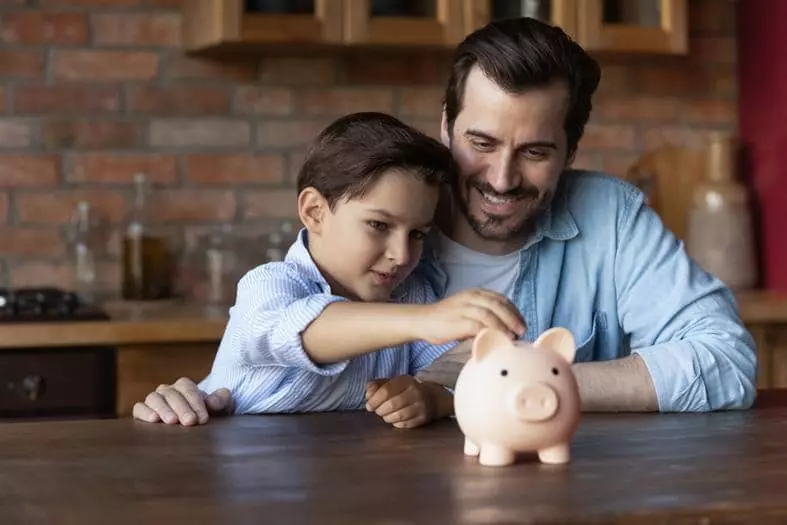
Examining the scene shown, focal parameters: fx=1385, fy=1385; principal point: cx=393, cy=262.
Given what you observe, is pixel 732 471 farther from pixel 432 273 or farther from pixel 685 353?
pixel 432 273

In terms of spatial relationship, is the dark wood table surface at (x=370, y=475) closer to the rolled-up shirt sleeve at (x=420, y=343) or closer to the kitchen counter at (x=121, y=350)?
Result: the rolled-up shirt sleeve at (x=420, y=343)

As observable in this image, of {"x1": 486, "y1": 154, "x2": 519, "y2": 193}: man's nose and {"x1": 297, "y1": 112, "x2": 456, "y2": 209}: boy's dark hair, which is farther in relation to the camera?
{"x1": 486, "y1": 154, "x2": 519, "y2": 193}: man's nose

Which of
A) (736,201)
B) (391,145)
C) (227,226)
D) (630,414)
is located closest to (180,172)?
(227,226)

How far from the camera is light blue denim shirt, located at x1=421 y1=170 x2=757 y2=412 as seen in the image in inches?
81.4

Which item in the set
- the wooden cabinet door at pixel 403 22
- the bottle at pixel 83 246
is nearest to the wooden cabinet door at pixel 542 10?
the wooden cabinet door at pixel 403 22

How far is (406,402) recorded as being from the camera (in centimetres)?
167

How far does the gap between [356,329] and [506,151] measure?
20.2 inches

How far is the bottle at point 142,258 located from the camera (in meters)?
3.30

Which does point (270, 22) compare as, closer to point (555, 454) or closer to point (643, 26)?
point (643, 26)

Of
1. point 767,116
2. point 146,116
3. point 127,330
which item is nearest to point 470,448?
point 127,330

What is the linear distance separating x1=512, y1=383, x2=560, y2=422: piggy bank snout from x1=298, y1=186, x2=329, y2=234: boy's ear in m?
0.66

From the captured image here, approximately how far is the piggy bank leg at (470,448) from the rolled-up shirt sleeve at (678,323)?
1.59ft

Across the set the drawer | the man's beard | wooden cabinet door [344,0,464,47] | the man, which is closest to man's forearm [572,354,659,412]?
the man

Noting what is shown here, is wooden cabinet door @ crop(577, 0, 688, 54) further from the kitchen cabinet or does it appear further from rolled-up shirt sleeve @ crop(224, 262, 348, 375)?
rolled-up shirt sleeve @ crop(224, 262, 348, 375)
